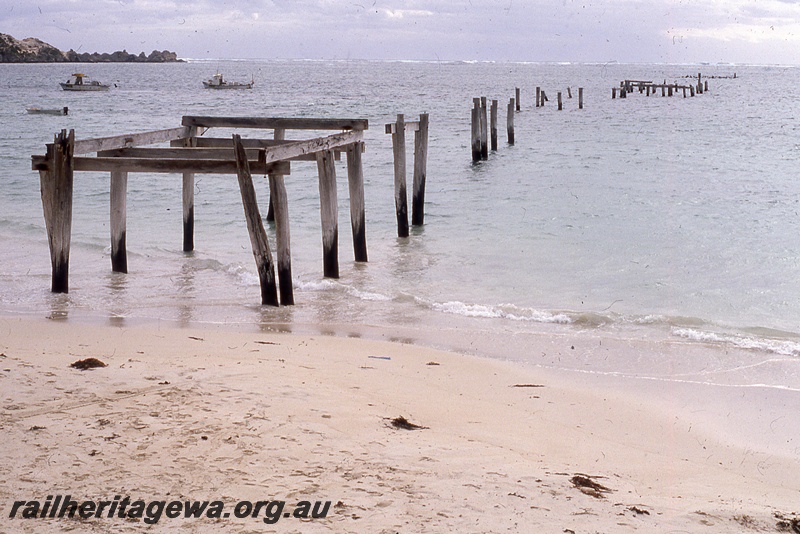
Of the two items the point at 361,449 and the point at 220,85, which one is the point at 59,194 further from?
the point at 220,85

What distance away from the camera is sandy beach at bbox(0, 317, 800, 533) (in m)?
3.69

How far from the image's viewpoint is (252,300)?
9500 mm

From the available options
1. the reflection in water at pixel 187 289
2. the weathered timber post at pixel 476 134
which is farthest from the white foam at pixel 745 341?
the weathered timber post at pixel 476 134

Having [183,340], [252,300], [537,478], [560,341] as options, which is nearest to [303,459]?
[537,478]

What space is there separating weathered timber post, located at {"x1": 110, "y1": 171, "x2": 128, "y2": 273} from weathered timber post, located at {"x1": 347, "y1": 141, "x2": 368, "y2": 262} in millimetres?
2969

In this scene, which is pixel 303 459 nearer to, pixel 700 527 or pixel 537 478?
pixel 537 478

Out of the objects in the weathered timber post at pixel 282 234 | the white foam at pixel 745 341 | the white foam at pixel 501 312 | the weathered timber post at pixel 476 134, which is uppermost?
the weathered timber post at pixel 476 134

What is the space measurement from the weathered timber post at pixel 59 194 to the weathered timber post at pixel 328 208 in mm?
2830

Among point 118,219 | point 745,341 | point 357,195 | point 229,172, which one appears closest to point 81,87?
point 118,219

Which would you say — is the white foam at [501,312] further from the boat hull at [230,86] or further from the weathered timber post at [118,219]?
the boat hull at [230,86]

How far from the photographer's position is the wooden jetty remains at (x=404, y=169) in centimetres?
1336

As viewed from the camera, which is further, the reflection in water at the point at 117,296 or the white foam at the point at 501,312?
the white foam at the point at 501,312

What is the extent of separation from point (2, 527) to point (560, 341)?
5.90 m

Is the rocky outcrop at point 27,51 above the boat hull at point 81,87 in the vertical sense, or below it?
above
